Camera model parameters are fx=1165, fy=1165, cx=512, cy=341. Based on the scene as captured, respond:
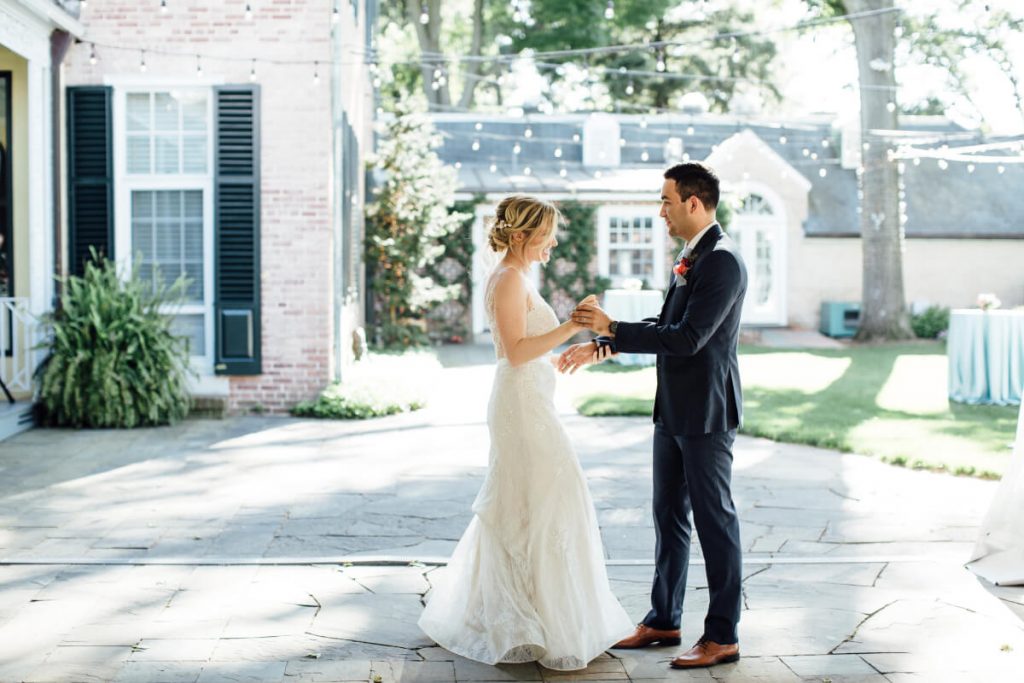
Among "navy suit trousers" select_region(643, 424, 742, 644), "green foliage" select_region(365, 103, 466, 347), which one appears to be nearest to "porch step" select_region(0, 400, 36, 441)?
"navy suit trousers" select_region(643, 424, 742, 644)

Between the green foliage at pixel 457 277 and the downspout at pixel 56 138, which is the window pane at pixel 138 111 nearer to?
the downspout at pixel 56 138

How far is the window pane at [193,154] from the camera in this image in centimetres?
1067

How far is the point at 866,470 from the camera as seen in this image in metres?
8.27

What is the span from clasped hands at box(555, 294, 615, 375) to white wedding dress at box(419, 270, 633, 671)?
9cm

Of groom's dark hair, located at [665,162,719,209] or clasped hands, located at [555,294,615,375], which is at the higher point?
groom's dark hair, located at [665,162,719,209]

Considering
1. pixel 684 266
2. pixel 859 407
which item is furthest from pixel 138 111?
pixel 684 266

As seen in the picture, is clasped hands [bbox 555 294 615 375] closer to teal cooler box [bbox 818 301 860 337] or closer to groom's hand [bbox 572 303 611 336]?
groom's hand [bbox 572 303 611 336]

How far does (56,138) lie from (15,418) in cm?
257

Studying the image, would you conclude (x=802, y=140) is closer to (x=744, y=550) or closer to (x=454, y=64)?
(x=454, y=64)

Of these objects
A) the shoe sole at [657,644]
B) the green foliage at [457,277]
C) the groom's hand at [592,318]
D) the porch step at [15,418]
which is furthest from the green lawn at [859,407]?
the green foliage at [457,277]

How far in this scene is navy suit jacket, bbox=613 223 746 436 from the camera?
160 inches

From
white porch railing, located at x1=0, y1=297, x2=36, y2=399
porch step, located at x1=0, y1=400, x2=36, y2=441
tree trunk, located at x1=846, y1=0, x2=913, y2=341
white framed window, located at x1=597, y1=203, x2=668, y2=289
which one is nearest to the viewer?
porch step, located at x1=0, y1=400, x2=36, y2=441

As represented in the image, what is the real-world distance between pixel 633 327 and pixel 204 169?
7.45 metres

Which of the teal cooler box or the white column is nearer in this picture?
the white column
